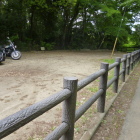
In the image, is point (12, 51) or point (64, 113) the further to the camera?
point (12, 51)

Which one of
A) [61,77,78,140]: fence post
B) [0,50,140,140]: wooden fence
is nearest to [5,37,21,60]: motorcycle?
[0,50,140,140]: wooden fence

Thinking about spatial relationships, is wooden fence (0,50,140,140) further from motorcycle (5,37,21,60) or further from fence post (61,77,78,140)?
motorcycle (5,37,21,60)

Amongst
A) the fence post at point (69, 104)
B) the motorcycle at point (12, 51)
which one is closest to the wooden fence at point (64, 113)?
the fence post at point (69, 104)

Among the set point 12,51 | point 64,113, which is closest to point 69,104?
point 64,113

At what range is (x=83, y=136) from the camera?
7.47 ft

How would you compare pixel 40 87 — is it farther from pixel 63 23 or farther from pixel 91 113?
pixel 63 23

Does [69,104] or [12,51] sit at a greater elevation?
[12,51]

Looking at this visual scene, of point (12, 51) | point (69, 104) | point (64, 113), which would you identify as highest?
point (12, 51)

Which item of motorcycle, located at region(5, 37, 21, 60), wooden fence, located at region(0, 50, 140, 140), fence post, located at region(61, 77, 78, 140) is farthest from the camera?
motorcycle, located at region(5, 37, 21, 60)

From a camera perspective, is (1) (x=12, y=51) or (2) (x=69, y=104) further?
(1) (x=12, y=51)

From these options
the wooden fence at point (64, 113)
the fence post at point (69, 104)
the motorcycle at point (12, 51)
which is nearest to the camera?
the wooden fence at point (64, 113)

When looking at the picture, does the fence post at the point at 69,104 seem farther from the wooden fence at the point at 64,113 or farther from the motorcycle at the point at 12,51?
the motorcycle at the point at 12,51

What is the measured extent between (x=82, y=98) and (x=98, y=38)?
1718 centimetres

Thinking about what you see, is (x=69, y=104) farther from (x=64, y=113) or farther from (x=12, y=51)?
(x=12, y=51)
